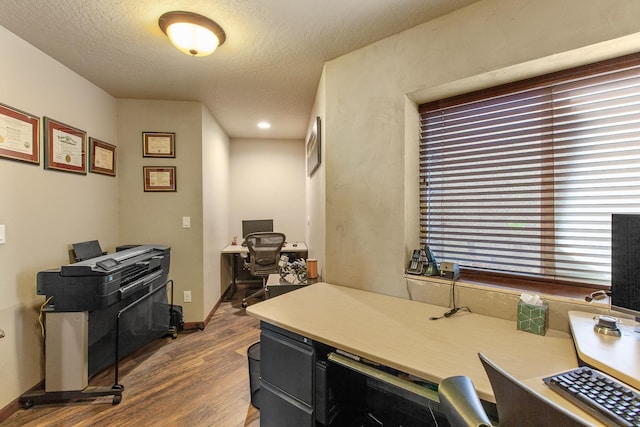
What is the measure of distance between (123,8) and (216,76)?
0.86 m

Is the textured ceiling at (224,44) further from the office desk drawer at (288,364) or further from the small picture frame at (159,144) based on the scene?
the office desk drawer at (288,364)

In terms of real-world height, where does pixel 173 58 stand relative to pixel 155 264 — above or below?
above

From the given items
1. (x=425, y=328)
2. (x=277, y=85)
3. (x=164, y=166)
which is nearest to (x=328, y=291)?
(x=425, y=328)

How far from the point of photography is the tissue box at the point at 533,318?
3.81ft

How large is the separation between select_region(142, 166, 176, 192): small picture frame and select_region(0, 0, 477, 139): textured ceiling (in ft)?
2.49

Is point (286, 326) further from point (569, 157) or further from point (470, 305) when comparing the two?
point (569, 157)

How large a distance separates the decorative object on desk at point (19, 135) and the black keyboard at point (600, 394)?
2987 mm

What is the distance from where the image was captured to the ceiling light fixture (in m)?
1.56

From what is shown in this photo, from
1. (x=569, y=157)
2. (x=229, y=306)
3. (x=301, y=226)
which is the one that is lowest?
(x=229, y=306)

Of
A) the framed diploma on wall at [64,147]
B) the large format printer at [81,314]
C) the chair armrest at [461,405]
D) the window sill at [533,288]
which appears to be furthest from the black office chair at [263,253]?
the chair armrest at [461,405]

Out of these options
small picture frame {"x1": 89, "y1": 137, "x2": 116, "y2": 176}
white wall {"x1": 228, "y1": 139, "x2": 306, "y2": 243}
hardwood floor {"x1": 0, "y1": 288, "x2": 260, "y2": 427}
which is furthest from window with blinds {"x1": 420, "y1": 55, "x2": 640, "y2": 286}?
white wall {"x1": 228, "y1": 139, "x2": 306, "y2": 243}

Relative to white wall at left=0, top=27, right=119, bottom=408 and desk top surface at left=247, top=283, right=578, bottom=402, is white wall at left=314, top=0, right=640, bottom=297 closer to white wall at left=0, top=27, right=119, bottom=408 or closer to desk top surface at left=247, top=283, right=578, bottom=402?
desk top surface at left=247, top=283, right=578, bottom=402

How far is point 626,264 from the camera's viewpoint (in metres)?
0.98

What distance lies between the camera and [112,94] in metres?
2.73
